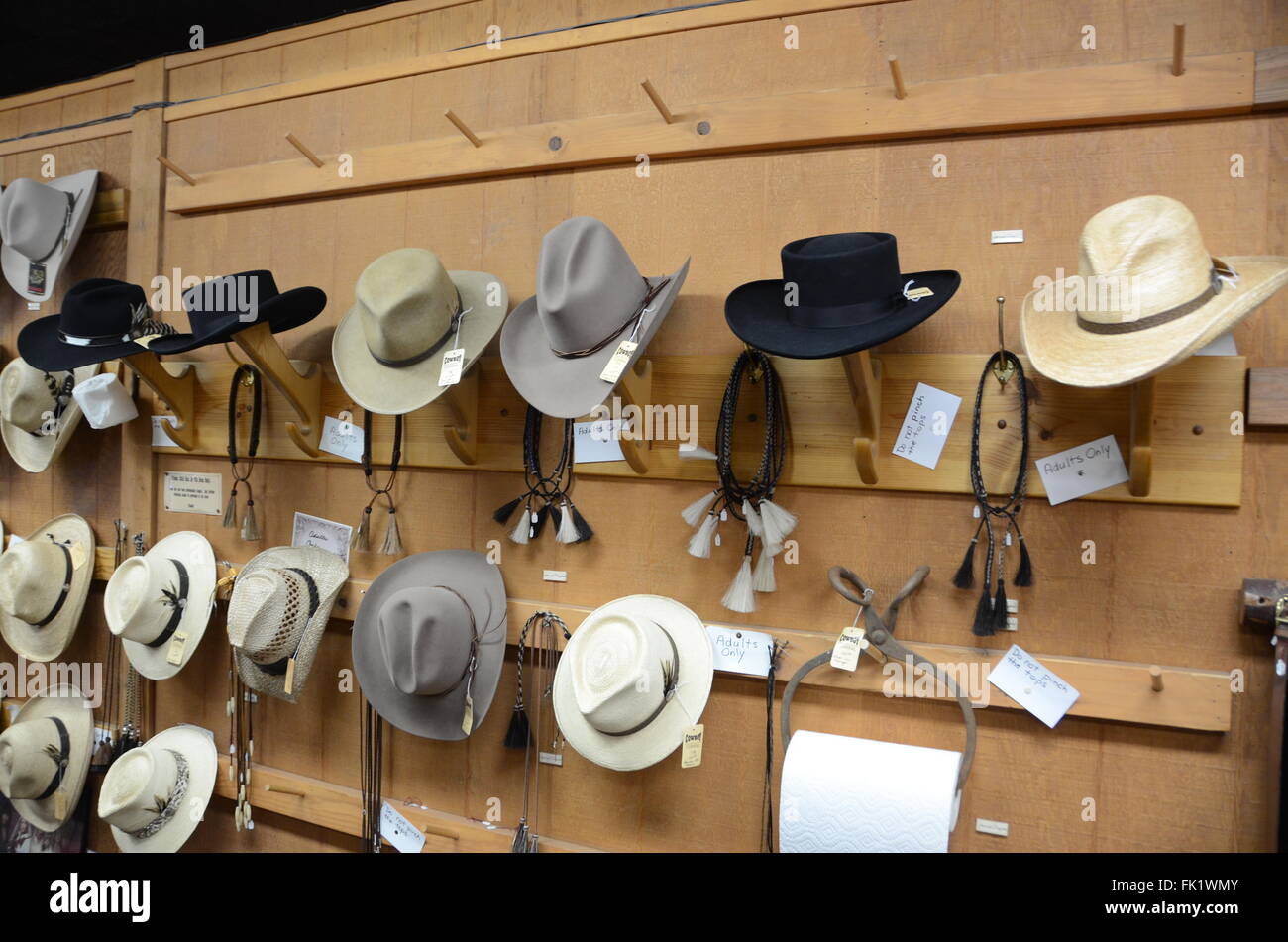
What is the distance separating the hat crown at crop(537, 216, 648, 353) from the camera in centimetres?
168

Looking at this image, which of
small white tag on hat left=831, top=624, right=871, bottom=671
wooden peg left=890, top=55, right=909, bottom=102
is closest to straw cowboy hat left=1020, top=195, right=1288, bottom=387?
wooden peg left=890, top=55, right=909, bottom=102

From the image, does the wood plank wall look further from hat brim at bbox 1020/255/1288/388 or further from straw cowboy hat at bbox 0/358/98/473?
straw cowboy hat at bbox 0/358/98/473

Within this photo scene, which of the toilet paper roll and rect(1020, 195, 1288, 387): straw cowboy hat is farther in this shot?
the toilet paper roll

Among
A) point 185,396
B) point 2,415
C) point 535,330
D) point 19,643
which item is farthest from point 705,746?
point 2,415

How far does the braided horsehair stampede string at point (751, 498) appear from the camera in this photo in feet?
5.82

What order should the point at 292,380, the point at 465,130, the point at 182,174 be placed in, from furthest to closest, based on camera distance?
the point at 182,174, the point at 292,380, the point at 465,130

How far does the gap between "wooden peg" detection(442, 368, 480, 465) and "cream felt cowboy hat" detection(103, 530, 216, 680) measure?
93 cm

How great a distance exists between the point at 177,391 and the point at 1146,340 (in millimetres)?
2456

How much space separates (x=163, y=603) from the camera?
2357mm

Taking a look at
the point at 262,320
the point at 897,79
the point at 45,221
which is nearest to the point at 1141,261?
the point at 897,79

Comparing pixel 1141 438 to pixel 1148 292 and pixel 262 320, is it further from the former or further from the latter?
pixel 262 320

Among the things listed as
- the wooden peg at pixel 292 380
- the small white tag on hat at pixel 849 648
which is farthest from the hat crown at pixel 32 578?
the small white tag on hat at pixel 849 648

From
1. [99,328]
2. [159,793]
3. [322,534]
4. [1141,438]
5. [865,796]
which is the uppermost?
[99,328]

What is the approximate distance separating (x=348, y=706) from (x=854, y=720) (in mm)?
1381
